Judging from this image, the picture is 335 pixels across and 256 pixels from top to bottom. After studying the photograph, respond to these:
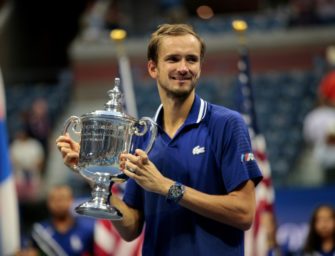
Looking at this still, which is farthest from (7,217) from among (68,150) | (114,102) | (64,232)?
(64,232)

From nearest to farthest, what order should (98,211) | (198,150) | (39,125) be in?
(98,211)
(198,150)
(39,125)

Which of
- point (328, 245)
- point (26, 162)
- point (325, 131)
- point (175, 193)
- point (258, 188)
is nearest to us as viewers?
point (175, 193)

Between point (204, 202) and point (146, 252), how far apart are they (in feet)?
1.40

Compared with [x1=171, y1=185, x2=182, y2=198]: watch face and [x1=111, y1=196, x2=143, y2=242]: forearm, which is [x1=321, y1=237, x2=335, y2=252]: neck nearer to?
[x1=111, y1=196, x2=143, y2=242]: forearm

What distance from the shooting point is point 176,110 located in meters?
4.11

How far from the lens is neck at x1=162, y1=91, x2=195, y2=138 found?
4.09m

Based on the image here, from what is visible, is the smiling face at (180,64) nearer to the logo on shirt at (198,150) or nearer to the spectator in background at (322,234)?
the logo on shirt at (198,150)

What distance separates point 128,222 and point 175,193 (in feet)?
1.50

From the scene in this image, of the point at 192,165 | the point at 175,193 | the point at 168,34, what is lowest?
the point at 175,193

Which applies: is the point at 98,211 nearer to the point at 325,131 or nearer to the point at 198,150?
the point at 198,150

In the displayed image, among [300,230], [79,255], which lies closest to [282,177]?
[300,230]

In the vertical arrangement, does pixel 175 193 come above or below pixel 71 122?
below

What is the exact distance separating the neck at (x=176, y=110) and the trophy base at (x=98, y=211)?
16.2 inches

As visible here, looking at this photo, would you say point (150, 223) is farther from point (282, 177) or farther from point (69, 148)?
point (282, 177)
